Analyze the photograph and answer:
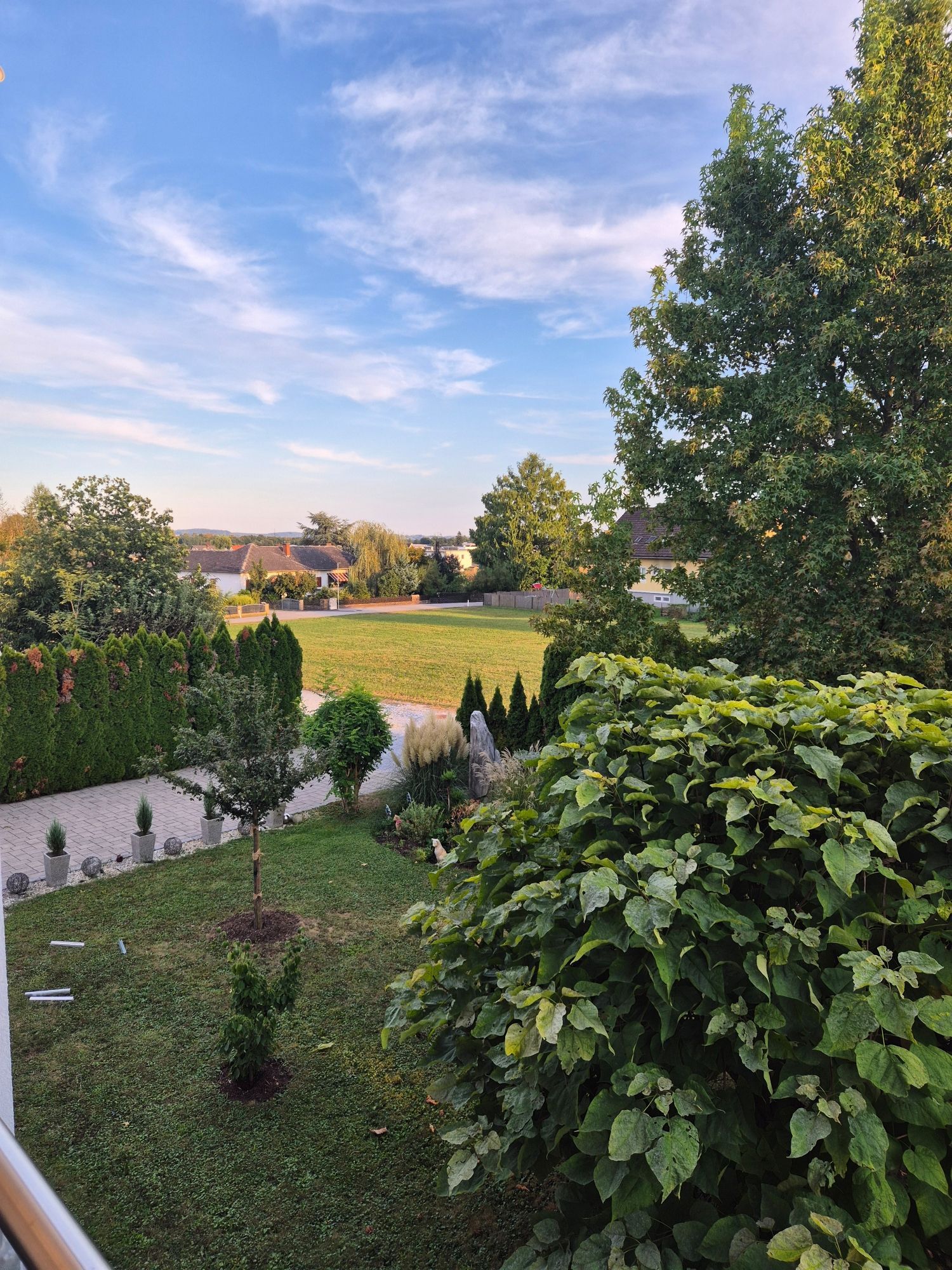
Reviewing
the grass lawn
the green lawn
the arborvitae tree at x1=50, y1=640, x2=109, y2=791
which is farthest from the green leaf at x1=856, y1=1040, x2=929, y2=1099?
the arborvitae tree at x1=50, y1=640, x2=109, y2=791

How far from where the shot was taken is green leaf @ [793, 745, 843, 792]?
192 centimetres

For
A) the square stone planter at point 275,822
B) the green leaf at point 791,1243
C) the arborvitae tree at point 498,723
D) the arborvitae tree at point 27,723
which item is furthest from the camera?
the arborvitae tree at point 498,723

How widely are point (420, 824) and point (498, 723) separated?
285 centimetres

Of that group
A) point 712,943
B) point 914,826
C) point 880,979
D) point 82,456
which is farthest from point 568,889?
point 82,456

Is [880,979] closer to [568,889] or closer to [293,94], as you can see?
[568,889]

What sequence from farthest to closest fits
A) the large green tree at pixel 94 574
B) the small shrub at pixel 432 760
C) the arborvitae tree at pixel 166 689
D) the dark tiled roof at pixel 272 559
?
the dark tiled roof at pixel 272 559 → the large green tree at pixel 94 574 → the arborvitae tree at pixel 166 689 → the small shrub at pixel 432 760

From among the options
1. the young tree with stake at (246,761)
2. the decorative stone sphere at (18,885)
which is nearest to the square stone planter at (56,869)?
the decorative stone sphere at (18,885)

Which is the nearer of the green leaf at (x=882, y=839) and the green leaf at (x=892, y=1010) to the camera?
the green leaf at (x=892, y=1010)

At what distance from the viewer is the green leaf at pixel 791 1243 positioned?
4.77ft

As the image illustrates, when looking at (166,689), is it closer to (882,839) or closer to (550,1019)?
(550,1019)

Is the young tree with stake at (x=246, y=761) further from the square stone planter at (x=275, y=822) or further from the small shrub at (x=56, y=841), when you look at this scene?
the square stone planter at (x=275, y=822)

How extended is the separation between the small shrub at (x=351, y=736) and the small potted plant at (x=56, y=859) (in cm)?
282

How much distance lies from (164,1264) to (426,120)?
472 inches

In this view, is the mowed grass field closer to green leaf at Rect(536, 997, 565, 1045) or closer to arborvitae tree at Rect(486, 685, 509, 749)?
arborvitae tree at Rect(486, 685, 509, 749)
